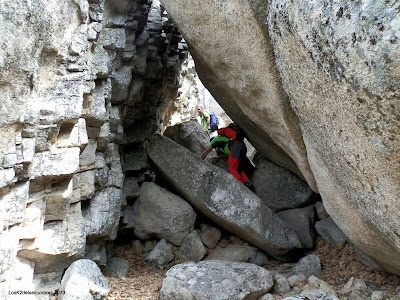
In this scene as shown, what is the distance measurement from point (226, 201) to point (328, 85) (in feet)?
12.8

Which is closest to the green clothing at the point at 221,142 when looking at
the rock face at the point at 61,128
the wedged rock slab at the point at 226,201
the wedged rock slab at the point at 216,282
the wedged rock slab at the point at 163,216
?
the wedged rock slab at the point at 226,201

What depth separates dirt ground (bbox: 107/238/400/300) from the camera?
636 centimetres

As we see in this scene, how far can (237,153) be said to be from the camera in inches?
341

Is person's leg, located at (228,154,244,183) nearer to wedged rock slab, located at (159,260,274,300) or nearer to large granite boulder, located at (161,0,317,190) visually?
large granite boulder, located at (161,0,317,190)

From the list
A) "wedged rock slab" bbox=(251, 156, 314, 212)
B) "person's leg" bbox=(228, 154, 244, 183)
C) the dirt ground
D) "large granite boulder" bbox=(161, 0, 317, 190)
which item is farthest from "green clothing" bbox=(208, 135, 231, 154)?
the dirt ground

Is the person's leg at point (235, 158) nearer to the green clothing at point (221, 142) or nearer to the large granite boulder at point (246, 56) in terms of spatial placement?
the green clothing at point (221, 142)

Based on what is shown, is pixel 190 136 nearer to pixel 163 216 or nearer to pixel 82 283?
pixel 163 216

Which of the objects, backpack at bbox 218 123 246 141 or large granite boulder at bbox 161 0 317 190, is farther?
backpack at bbox 218 123 246 141

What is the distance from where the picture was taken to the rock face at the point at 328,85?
3.46 m

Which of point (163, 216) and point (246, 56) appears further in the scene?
point (163, 216)

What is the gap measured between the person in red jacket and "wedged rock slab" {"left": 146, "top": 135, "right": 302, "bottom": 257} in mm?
759

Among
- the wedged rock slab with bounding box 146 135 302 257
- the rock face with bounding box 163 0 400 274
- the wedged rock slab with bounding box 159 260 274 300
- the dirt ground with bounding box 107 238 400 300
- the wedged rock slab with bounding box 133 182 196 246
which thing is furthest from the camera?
the wedged rock slab with bounding box 133 182 196 246

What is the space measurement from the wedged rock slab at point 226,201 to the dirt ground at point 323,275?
0.57 meters

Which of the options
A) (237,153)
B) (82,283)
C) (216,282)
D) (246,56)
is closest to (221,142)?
(237,153)
